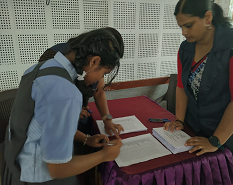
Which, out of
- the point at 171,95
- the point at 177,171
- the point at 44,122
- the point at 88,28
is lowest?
the point at 171,95

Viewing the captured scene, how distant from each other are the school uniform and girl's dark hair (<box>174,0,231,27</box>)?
Answer: 2.22 ft

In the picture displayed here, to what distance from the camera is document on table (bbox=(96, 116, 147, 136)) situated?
1136 millimetres

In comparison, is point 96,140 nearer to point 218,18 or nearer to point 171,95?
point 218,18

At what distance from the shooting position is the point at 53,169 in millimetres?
606

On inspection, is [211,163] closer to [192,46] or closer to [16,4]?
[192,46]

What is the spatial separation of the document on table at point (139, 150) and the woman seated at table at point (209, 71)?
0.48ft

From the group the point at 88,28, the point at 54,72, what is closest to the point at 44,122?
the point at 54,72

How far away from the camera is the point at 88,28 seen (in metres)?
1.75

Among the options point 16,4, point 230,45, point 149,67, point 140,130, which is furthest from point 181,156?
point 16,4

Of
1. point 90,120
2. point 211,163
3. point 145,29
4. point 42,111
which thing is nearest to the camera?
point 42,111

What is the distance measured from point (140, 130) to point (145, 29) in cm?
124

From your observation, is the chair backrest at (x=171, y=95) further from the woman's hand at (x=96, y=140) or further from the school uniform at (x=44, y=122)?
the school uniform at (x=44, y=122)

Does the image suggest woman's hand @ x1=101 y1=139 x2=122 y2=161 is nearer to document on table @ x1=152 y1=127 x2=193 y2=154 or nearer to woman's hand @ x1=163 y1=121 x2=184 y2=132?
document on table @ x1=152 y1=127 x2=193 y2=154

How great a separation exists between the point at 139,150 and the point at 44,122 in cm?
54
